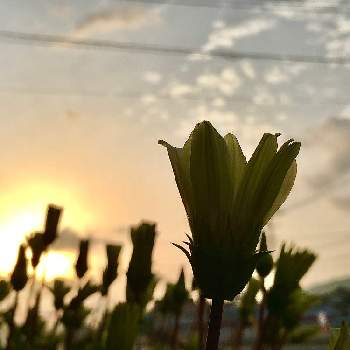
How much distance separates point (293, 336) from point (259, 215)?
1.09 m

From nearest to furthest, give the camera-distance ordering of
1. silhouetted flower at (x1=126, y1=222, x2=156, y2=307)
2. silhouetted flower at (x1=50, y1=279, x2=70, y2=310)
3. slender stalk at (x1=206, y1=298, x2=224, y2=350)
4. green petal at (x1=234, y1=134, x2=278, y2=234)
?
slender stalk at (x1=206, y1=298, x2=224, y2=350) < green petal at (x1=234, y1=134, x2=278, y2=234) < silhouetted flower at (x1=126, y1=222, x2=156, y2=307) < silhouetted flower at (x1=50, y1=279, x2=70, y2=310)

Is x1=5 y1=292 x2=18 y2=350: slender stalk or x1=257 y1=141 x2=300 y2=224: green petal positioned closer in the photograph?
x1=257 y1=141 x2=300 y2=224: green petal

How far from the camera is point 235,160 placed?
0.65 m

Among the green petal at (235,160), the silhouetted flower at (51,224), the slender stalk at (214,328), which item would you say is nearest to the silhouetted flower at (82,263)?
the silhouetted flower at (51,224)

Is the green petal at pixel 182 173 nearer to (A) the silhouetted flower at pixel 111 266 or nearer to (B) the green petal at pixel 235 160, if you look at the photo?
(B) the green petal at pixel 235 160

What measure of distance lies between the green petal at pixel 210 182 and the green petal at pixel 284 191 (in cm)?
4

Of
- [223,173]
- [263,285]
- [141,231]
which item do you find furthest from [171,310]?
[223,173]

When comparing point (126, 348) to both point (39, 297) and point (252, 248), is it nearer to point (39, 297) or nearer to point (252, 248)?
point (252, 248)

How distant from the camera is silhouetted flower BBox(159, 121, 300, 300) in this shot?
23.6 inches

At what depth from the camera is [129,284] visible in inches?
42.1

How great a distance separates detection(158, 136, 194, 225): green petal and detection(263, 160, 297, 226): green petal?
7 cm

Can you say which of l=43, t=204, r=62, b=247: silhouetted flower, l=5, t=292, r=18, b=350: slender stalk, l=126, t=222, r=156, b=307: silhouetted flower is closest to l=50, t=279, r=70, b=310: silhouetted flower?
l=5, t=292, r=18, b=350: slender stalk

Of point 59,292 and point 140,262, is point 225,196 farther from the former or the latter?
point 59,292

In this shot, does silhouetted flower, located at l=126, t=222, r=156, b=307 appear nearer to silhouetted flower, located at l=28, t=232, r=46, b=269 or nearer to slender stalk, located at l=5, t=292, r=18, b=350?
slender stalk, located at l=5, t=292, r=18, b=350
